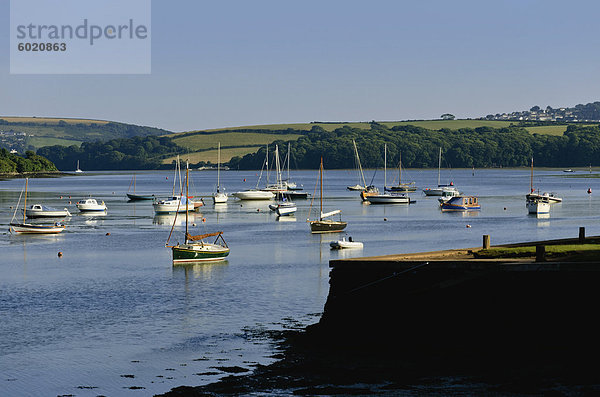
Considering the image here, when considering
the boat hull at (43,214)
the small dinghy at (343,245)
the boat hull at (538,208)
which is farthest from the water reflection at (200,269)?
the boat hull at (538,208)

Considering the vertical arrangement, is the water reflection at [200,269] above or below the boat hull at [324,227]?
below

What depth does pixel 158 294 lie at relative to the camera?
52.8 m

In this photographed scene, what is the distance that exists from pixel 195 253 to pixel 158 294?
13338mm

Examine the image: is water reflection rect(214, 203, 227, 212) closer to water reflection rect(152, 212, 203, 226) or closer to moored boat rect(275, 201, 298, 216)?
water reflection rect(152, 212, 203, 226)

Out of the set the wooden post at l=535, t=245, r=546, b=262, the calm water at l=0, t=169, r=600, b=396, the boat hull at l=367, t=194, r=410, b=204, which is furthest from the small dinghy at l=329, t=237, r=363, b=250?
the boat hull at l=367, t=194, r=410, b=204

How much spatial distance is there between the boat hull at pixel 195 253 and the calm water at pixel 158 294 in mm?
1185

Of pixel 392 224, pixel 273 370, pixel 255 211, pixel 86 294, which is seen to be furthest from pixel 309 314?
pixel 255 211

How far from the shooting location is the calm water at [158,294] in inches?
1358

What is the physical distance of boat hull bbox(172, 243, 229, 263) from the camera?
65875mm

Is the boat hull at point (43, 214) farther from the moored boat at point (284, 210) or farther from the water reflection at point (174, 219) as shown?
the moored boat at point (284, 210)

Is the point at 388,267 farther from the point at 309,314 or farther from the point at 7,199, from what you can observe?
the point at 7,199

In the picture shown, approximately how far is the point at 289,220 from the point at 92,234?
29.8 meters

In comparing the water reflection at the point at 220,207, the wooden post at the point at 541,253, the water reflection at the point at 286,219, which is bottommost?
the water reflection at the point at 286,219

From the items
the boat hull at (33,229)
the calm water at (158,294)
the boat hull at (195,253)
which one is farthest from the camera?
→ the boat hull at (33,229)
